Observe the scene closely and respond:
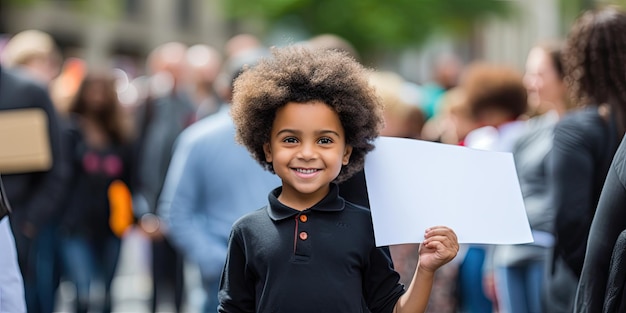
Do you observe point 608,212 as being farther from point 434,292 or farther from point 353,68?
point 434,292

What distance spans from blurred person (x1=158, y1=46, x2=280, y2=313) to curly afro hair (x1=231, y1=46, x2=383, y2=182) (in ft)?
7.16

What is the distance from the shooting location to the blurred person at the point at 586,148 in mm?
5539

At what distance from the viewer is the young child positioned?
3711 mm

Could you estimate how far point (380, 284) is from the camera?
3.80m

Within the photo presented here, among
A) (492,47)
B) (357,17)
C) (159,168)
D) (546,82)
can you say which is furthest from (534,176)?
(492,47)

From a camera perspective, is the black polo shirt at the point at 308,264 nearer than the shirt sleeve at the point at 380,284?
Yes

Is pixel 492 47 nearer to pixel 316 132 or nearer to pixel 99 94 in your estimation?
pixel 99 94

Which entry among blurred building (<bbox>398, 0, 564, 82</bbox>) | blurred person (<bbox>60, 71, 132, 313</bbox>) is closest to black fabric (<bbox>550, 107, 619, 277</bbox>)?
blurred person (<bbox>60, 71, 132, 313</bbox>)

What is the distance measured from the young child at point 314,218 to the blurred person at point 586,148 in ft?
6.05

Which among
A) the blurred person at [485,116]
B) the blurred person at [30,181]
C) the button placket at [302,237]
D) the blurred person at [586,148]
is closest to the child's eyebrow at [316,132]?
the button placket at [302,237]

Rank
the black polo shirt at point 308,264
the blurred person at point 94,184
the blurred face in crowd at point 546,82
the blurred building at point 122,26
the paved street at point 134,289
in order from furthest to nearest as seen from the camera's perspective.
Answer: the blurred building at point 122,26
the paved street at point 134,289
the blurred person at point 94,184
the blurred face in crowd at point 546,82
the black polo shirt at point 308,264

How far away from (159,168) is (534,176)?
12.6 feet

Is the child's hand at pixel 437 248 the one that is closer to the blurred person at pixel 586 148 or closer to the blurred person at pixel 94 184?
the blurred person at pixel 586 148

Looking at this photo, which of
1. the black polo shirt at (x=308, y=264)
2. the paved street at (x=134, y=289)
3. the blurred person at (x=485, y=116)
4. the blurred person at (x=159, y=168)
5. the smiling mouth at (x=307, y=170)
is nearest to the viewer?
the black polo shirt at (x=308, y=264)
